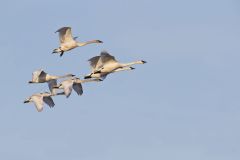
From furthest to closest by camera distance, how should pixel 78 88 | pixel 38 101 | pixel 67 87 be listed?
pixel 38 101, pixel 78 88, pixel 67 87

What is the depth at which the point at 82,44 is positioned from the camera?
13150 centimetres

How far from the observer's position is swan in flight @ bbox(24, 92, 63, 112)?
436 feet

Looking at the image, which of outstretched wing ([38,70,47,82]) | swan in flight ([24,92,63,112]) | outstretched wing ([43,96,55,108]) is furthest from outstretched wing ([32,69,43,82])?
outstretched wing ([43,96,55,108])

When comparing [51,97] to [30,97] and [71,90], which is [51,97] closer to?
[30,97]

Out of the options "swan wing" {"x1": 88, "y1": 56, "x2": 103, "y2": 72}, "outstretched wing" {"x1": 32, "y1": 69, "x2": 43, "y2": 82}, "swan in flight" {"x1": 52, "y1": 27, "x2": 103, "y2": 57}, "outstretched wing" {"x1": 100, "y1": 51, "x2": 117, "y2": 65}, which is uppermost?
"swan in flight" {"x1": 52, "y1": 27, "x2": 103, "y2": 57}

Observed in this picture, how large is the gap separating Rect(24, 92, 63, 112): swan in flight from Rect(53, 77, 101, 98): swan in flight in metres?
2.12

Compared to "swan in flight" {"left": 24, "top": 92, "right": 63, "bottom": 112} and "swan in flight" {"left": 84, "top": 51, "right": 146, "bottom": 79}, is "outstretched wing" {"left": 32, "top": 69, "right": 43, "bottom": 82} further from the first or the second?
"swan in flight" {"left": 84, "top": 51, "right": 146, "bottom": 79}

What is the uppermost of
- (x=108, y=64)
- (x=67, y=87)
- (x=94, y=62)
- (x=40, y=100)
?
(x=40, y=100)

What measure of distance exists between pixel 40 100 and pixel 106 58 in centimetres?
1005

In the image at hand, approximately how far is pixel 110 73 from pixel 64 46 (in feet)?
15.2

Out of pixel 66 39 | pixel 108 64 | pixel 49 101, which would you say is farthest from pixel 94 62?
pixel 49 101

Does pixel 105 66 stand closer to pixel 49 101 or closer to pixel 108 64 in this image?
pixel 108 64

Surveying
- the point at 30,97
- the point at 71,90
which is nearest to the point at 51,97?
the point at 30,97

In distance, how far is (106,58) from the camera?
411 feet
